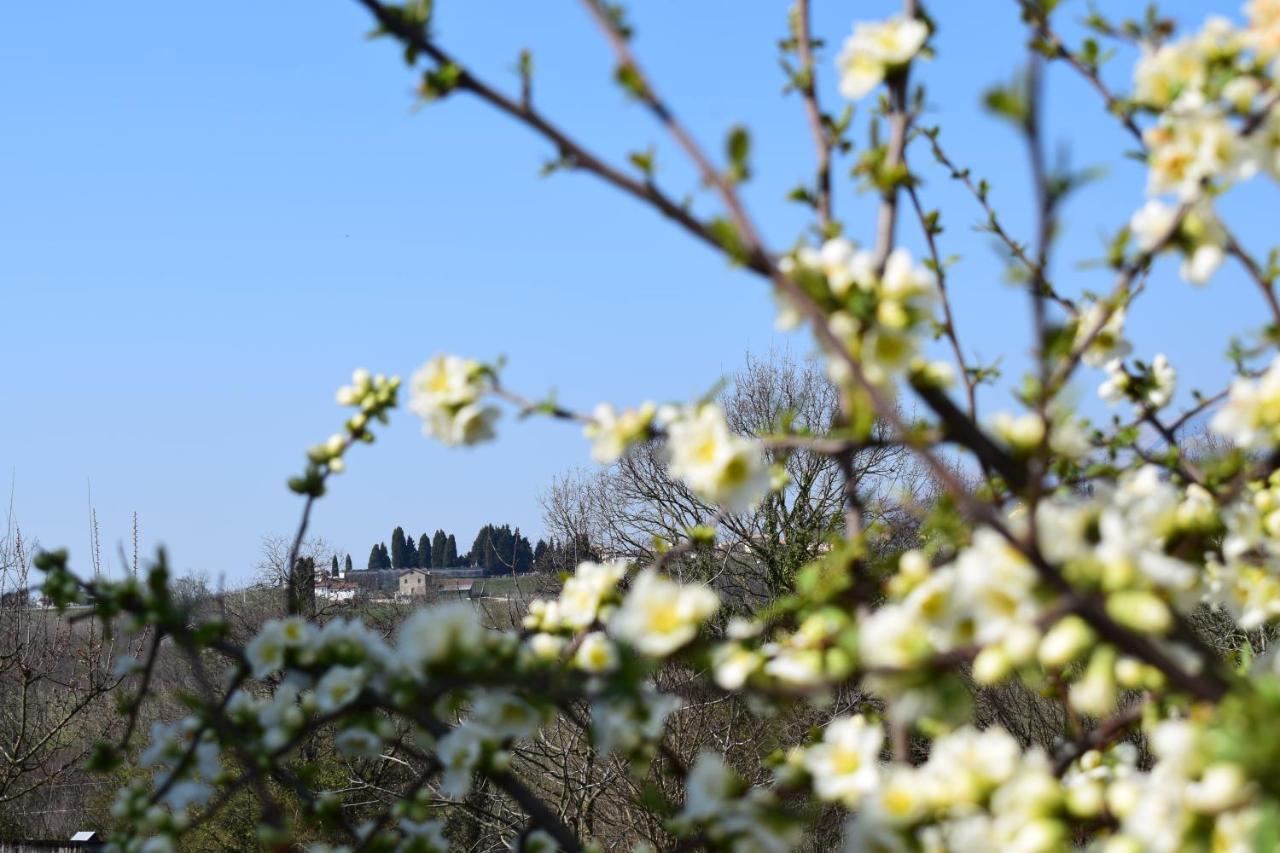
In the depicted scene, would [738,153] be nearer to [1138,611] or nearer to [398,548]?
[1138,611]

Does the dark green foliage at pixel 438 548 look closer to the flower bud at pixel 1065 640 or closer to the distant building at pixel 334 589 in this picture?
the distant building at pixel 334 589

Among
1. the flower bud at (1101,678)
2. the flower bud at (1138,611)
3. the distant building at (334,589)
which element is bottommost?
the flower bud at (1101,678)

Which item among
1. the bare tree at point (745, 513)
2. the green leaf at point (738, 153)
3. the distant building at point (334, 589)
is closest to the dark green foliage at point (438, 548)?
the distant building at point (334, 589)

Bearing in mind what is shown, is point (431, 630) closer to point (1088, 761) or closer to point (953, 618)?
point (953, 618)

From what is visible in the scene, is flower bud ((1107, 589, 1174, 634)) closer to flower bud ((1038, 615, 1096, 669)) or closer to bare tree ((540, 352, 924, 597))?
flower bud ((1038, 615, 1096, 669))

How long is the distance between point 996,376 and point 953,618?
127 cm

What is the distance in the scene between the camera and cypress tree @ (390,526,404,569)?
81.2m

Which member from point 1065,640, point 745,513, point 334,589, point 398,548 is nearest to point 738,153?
point 1065,640

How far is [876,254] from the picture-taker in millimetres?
1620

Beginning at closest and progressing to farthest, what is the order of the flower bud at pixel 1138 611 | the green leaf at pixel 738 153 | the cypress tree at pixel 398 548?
1. the flower bud at pixel 1138 611
2. the green leaf at pixel 738 153
3. the cypress tree at pixel 398 548

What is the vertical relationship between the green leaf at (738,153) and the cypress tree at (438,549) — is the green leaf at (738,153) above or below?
below

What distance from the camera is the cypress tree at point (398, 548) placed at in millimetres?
81188

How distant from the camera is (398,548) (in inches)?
3287

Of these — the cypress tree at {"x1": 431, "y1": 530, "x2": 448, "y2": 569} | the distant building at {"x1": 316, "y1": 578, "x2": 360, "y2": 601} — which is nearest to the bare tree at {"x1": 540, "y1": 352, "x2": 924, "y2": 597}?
the distant building at {"x1": 316, "y1": 578, "x2": 360, "y2": 601}
